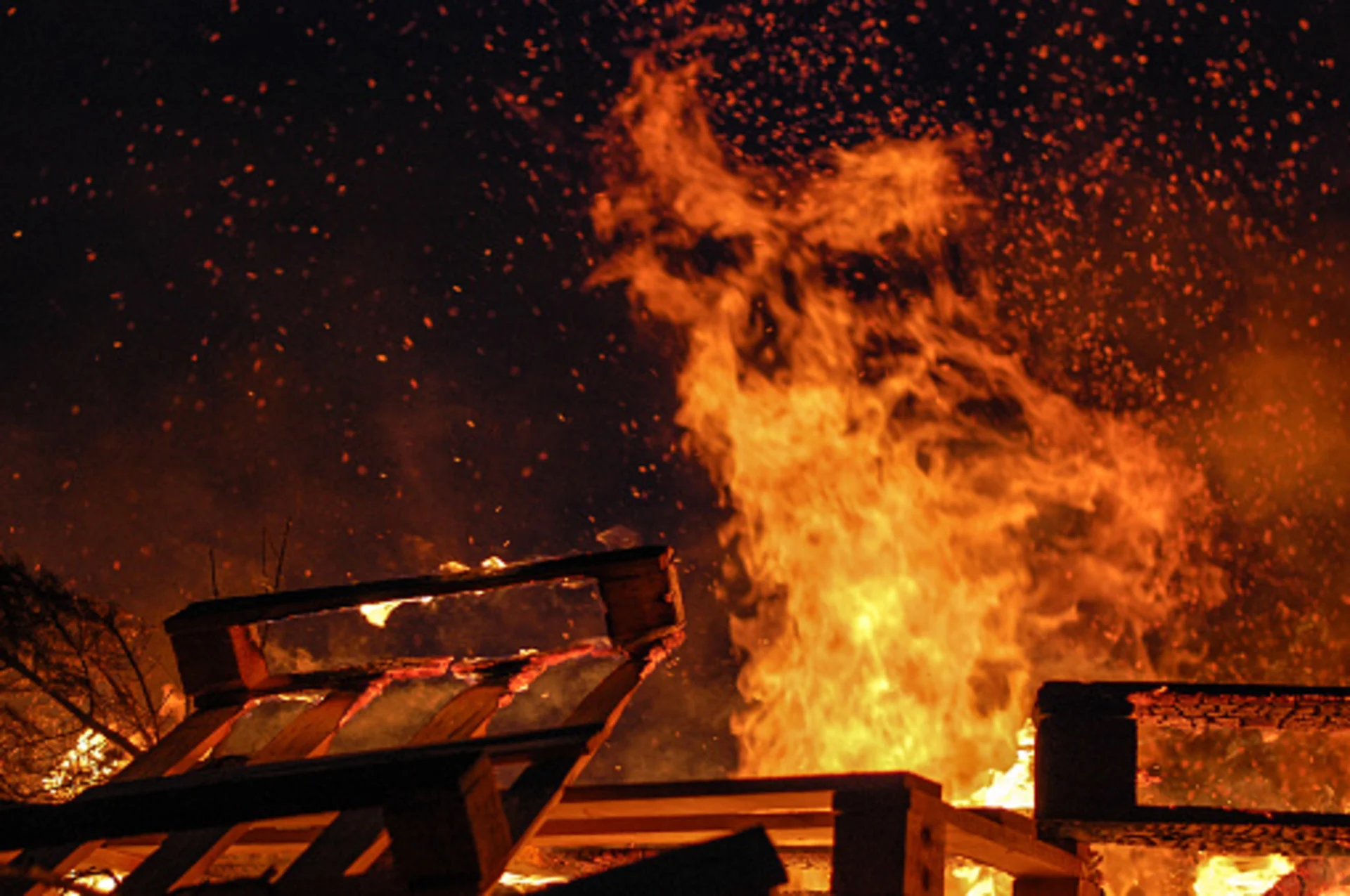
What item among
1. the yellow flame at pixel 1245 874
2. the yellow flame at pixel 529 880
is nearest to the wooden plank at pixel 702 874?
the yellow flame at pixel 529 880

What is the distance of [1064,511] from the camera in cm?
1429

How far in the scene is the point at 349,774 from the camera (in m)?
2.40

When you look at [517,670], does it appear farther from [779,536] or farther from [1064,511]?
[1064,511]

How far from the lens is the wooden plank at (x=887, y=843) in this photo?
9.88ft

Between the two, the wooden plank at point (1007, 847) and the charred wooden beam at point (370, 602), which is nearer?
the wooden plank at point (1007, 847)

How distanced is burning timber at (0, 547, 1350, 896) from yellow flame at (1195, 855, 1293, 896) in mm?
5338

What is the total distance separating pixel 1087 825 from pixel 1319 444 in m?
14.1

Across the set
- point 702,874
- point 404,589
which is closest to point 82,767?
point 404,589

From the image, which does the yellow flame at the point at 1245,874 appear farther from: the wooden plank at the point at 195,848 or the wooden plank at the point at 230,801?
the wooden plank at the point at 230,801

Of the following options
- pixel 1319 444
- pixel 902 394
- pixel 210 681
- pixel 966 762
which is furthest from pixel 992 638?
pixel 210 681

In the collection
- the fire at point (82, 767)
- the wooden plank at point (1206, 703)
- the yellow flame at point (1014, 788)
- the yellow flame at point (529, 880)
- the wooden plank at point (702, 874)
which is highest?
the yellow flame at point (1014, 788)

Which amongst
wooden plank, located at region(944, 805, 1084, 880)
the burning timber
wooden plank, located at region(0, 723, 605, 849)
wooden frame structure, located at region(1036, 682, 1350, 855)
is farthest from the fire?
wooden frame structure, located at region(1036, 682, 1350, 855)

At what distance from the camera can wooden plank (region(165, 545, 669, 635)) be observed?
4.23m

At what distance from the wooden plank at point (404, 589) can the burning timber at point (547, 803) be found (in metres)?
0.01
